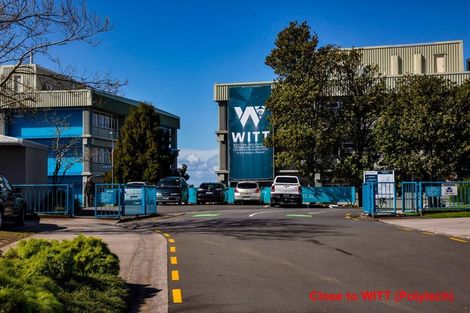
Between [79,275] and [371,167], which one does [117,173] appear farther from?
[79,275]

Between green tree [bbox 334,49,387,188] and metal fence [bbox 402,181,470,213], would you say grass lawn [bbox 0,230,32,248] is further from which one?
green tree [bbox 334,49,387,188]

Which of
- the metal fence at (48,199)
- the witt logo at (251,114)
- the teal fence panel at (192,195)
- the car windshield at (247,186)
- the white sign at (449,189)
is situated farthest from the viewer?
the witt logo at (251,114)

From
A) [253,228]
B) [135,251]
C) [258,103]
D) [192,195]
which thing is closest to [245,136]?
[258,103]

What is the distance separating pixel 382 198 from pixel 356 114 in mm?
18846

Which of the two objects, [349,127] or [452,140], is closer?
[452,140]

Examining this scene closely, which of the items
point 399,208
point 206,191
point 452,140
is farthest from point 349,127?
point 399,208

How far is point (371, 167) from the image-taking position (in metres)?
42.1

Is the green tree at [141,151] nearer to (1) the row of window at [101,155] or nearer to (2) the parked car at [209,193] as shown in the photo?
(1) the row of window at [101,155]

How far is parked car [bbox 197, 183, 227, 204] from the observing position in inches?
1671

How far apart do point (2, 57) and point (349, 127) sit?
2881 cm

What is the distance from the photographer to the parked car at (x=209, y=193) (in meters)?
42.4

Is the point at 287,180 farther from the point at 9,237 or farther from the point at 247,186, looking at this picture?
the point at 9,237

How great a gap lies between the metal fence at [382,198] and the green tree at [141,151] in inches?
1321
